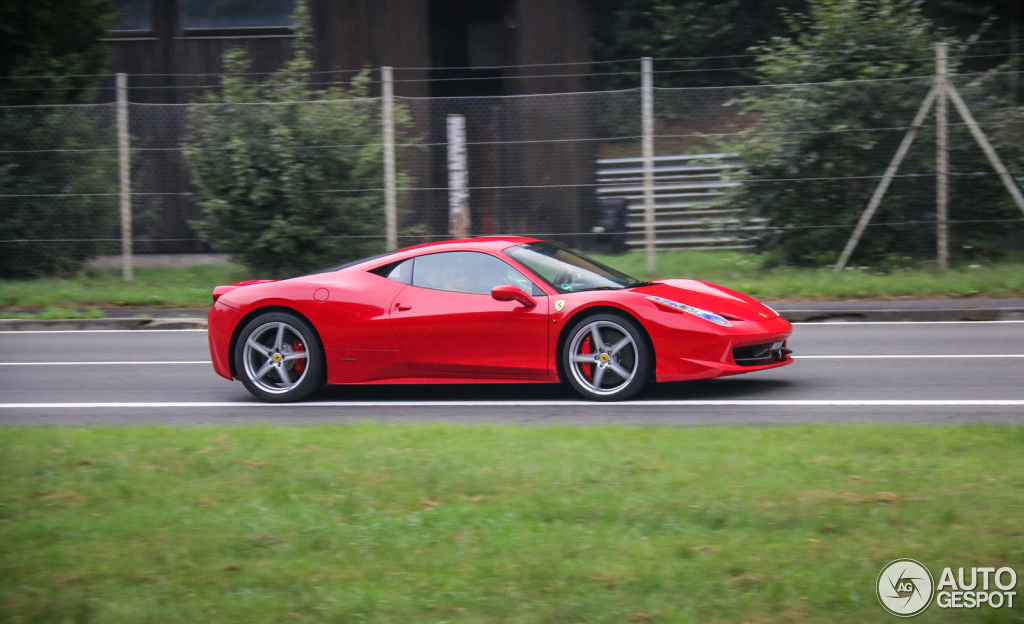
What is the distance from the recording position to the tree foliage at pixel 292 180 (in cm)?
1484

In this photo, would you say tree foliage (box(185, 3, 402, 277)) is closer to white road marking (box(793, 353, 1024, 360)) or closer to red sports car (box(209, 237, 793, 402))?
red sports car (box(209, 237, 793, 402))

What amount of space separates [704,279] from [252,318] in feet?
26.3


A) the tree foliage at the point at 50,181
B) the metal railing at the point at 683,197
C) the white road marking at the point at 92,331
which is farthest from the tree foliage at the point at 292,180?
the metal railing at the point at 683,197

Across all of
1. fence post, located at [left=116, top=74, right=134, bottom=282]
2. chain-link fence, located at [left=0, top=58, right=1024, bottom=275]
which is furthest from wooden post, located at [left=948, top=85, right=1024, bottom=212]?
fence post, located at [left=116, top=74, right=134, bottom=282]

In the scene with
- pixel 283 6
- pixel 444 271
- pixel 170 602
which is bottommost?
pixel 170 602

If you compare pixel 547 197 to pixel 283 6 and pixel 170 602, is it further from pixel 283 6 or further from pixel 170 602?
pixel 170 602

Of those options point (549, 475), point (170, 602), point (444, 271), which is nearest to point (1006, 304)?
point (444, 271)

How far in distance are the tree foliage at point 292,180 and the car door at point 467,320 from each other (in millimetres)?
7089

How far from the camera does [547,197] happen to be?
14586 millimetres

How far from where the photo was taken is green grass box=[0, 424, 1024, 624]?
11.9 ft

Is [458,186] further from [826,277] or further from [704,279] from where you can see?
[826,277]

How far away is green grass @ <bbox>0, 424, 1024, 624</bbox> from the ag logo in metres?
0.05

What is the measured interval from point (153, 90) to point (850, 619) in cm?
1928

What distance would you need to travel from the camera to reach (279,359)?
26.9ft
